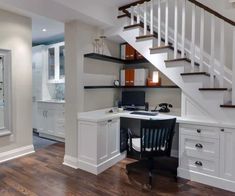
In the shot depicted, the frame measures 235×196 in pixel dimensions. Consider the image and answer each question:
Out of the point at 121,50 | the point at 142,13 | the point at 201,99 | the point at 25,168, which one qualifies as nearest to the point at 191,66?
the point at 201,99

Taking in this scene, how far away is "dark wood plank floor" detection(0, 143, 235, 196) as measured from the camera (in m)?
2.52

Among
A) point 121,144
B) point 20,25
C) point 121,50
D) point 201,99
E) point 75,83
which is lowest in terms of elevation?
point 121,144

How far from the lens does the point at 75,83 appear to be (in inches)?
126

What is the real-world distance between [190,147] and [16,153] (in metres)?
2.98

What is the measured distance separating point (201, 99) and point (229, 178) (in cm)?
104

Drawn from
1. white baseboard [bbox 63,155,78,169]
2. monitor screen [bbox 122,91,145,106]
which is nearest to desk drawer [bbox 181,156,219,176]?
monitor screen [bbox 122,91,145,106]

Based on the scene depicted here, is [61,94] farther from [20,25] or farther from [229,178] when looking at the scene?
[229,178]

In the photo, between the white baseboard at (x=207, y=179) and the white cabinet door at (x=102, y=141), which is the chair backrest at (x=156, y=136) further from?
the white cabinet door at (x=102, y=141)

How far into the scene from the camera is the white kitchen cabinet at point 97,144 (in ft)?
9.80

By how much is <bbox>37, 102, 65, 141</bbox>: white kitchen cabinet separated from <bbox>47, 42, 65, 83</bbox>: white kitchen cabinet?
0.78m

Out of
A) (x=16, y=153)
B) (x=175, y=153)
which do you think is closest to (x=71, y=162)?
(x=16, y=153)

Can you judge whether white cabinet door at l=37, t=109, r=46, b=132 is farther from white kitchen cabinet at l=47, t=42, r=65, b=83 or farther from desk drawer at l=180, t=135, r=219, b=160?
desk drawer at l=180, t=135, r=219, b=160

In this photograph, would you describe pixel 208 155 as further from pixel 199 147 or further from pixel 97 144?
pixel 97 144

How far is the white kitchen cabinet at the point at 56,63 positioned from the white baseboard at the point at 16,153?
1986mm
